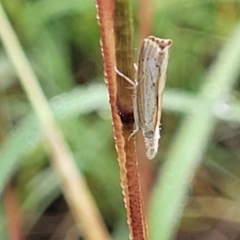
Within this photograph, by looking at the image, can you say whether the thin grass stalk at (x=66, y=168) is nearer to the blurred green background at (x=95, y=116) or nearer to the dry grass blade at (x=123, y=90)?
the blurred green background at (x=95, y=116)

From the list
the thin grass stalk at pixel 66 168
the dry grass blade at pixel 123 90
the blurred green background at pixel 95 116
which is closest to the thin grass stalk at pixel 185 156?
the thin grass stalk at pixel 66 168

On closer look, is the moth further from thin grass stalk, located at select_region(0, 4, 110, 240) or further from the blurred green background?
the blurred green background

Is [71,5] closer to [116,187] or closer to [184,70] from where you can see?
[184,70]

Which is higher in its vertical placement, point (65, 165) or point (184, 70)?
point (65, 165)

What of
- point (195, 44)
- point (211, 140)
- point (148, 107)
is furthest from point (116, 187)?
point (148, 107)

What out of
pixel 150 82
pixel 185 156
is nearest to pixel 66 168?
pixel 185 156

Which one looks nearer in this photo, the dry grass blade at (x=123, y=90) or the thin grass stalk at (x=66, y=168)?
the dry grass blade at (x=123, y=90)

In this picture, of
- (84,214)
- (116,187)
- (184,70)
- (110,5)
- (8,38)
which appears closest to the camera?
(110,5)
